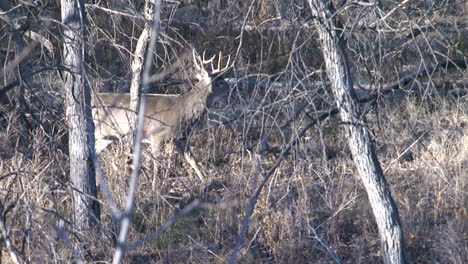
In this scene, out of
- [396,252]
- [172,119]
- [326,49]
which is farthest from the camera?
[172,119]

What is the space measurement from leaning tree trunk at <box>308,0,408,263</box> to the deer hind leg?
3637 mm

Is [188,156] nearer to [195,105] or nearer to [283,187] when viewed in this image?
[195,105]

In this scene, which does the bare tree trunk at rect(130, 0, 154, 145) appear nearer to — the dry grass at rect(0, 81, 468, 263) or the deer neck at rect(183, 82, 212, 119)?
the dry grass at rect(0, 81, 468, 263)

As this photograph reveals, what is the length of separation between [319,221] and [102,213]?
6.97 feet

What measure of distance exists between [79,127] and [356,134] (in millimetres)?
2238

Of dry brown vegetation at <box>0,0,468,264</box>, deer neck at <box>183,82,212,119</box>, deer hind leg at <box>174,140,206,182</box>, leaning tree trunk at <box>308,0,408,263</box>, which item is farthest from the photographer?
deer neck at <box>183,82,212,119</box>

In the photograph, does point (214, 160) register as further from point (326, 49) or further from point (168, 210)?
point (326, 49)

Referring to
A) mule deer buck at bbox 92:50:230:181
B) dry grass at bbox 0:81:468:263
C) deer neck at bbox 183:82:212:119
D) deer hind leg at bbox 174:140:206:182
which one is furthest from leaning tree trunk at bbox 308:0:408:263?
deer neck at bbox 183:82:212:119

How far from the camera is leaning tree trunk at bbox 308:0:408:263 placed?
5992 millimetres

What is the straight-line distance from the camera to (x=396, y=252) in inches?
258

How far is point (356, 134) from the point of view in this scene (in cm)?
629

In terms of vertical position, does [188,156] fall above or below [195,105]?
below

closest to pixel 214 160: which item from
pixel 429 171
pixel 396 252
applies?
pixel 429 171

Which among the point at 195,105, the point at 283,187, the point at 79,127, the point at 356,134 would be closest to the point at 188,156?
the point at 195,105
